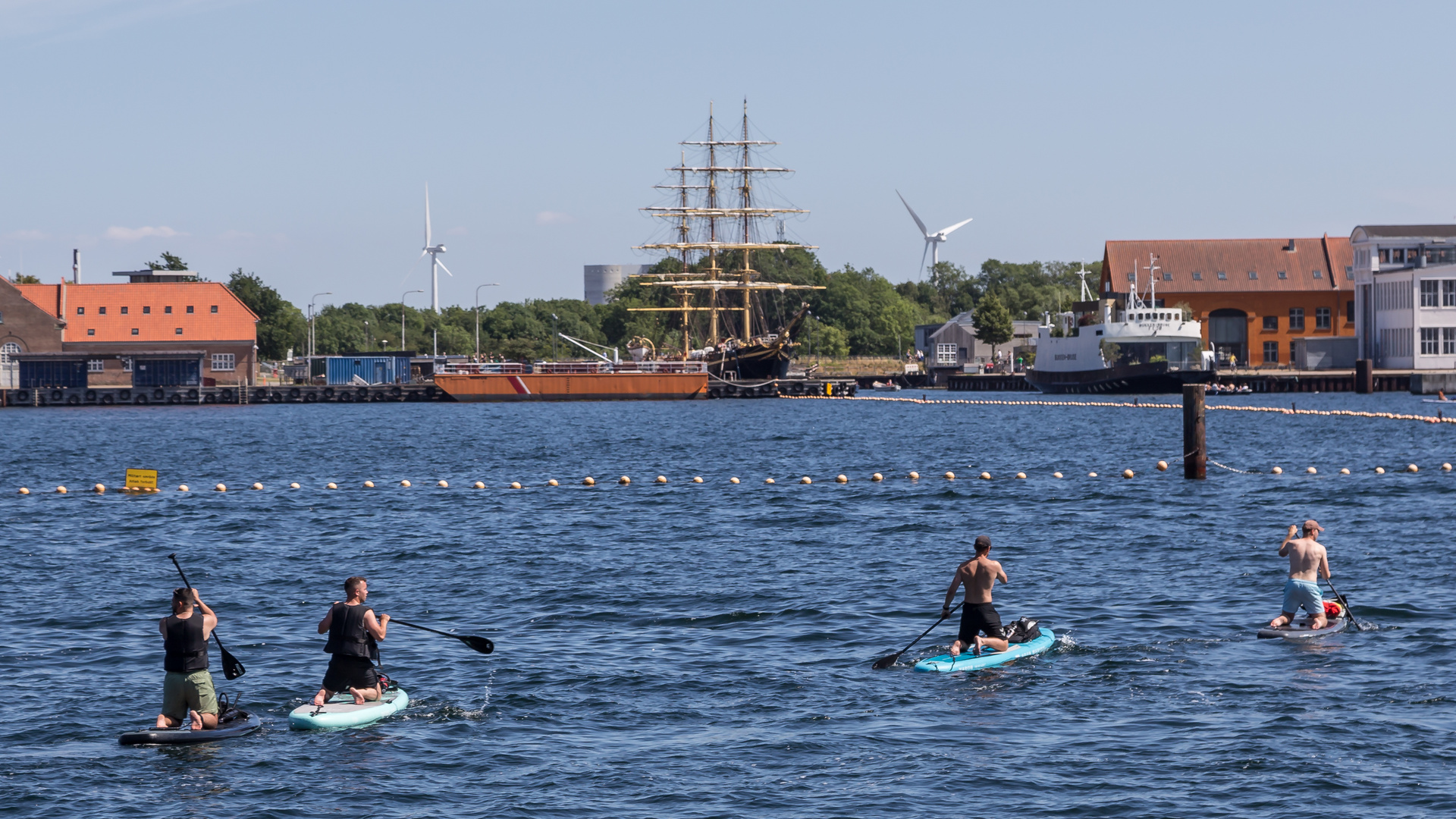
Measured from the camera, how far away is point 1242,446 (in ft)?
214

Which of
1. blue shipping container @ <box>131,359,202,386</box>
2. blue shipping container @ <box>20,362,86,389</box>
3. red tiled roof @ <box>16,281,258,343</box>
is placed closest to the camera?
blue shipping container @ <box>20,362,86,389</box>

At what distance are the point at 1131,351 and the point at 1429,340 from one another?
83.0 ft

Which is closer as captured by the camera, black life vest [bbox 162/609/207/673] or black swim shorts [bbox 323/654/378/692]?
black life vest [bbox 162/609/207/673]

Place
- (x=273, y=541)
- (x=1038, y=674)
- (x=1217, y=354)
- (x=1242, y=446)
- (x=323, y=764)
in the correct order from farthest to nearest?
(x=1217, y=354)
(x=1242, y=446)
(x=273, y=541)
(x=1038, y=674)
(x=323, y=764)

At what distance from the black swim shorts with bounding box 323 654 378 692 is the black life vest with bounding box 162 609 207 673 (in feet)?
5.55

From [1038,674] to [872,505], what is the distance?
2342cm

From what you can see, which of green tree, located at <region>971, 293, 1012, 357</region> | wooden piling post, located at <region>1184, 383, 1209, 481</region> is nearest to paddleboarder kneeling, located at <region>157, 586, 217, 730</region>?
wooden piling post, located at <region>1184, 383, 1209, 481</region>

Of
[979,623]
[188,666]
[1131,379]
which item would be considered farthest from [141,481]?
[1131,379]

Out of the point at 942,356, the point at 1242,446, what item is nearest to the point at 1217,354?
the point at 942,356

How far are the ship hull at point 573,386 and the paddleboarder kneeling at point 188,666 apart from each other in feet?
394

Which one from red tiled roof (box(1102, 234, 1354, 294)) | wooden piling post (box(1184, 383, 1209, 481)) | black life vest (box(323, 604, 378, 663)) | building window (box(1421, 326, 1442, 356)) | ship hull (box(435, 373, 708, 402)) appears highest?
red tiled roof (box(1102, 234, 1354, 294))

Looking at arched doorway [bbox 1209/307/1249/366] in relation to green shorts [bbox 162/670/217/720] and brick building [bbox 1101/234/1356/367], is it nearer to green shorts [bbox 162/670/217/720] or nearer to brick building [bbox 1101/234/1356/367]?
brick building [bbox 1101/234/1356/367]

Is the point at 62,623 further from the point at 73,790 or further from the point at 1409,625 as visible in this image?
the point at 1409,625

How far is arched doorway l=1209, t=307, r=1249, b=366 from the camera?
5581 inches
